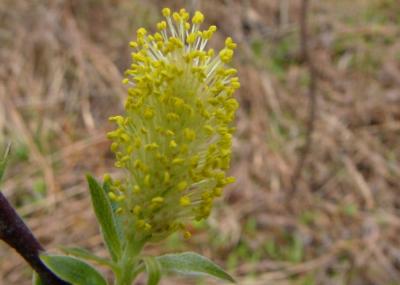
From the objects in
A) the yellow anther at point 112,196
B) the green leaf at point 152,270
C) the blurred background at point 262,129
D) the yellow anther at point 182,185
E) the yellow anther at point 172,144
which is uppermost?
→ the yellow anther at point 172,144

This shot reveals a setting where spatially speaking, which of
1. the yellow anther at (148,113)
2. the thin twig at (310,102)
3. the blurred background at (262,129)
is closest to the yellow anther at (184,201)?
the yellow anther at (148,113)

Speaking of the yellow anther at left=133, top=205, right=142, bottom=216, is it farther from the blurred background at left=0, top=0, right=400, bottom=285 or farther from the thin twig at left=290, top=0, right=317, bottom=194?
the thin twig at left=290, top=0, right=317, bottom=194

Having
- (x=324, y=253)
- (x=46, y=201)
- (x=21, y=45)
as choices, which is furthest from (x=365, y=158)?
(x=21, y=45)

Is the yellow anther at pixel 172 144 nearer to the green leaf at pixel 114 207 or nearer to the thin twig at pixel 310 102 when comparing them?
the green leaf at pixel 114 207

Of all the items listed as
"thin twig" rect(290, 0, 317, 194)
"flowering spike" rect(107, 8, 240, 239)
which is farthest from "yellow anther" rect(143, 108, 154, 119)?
"thin twig" rect(290, 0, 317, 194)

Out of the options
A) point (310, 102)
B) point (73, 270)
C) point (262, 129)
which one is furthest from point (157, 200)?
point (262, 129)

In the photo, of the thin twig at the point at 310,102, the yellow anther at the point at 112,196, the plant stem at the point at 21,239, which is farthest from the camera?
the thin twig at the point at 310,102

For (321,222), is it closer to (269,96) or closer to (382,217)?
(382,217)
